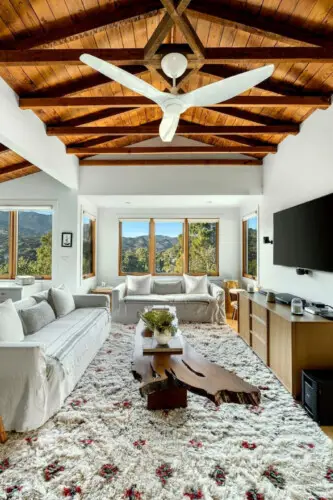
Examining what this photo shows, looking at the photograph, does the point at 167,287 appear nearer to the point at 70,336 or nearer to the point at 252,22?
the point at 70,336

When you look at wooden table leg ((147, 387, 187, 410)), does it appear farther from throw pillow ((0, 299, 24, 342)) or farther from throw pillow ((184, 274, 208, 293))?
throw pillow ((184, 274, 208, 293))

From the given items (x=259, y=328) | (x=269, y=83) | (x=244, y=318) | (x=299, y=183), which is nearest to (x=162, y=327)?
(x=259, y=328)

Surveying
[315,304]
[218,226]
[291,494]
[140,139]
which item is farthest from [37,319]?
[218,226]

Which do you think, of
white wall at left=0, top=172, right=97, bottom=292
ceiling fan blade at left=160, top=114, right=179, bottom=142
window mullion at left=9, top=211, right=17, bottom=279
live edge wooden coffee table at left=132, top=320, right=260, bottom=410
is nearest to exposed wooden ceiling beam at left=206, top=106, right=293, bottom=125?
ceiling fan blade at left=160, top=114, right=179, bottom=142

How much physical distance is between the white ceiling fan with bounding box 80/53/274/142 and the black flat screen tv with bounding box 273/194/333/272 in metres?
1.54

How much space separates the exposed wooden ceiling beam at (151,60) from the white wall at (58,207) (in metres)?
3.22

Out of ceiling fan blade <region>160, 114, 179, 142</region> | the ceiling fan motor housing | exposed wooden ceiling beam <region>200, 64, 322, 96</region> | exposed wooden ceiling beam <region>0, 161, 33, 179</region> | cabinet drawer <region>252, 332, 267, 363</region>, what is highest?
exposed wooden ceiling beam <region>200, 64, 322, 96</region>

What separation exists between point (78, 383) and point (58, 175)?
3143mm

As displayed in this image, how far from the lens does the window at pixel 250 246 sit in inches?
245

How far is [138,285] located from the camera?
6.14 metres

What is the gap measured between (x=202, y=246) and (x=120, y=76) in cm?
544

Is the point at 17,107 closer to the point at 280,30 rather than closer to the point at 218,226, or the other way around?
the point at 280,30

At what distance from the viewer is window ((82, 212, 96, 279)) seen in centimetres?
641

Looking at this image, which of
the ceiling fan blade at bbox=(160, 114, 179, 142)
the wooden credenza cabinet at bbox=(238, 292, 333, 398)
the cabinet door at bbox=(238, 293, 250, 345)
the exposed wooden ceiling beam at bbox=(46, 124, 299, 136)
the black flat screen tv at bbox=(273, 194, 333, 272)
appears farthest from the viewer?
the cabinet door at bbox=(238, 293, 250, 345)
